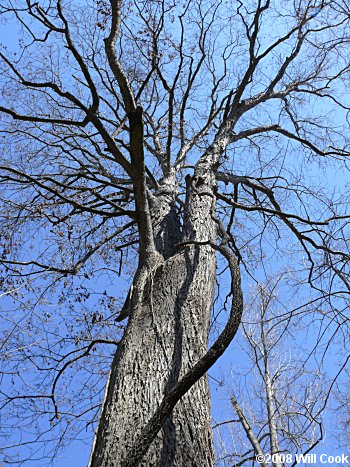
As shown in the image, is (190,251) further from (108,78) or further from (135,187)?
(108,78)

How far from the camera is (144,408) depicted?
173 centimetres

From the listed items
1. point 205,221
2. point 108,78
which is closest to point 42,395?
point 205,221

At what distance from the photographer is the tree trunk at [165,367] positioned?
1.60 metres

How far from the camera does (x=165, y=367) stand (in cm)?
194

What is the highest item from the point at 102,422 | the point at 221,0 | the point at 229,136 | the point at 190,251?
the point at 221,0

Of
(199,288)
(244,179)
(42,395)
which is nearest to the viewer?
(199,288)

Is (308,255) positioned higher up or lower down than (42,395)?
higher up

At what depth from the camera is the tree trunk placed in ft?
5.25

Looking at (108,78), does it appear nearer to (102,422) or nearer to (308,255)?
(308,255)

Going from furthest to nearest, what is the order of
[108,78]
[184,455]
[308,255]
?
[108,78] → [308,255] → [184,455]

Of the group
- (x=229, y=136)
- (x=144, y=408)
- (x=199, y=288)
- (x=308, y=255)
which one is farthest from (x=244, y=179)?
(x=144, y=408)

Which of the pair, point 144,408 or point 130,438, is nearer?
point 130,438

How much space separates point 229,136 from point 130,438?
12.1 ft

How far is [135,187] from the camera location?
263 cm
